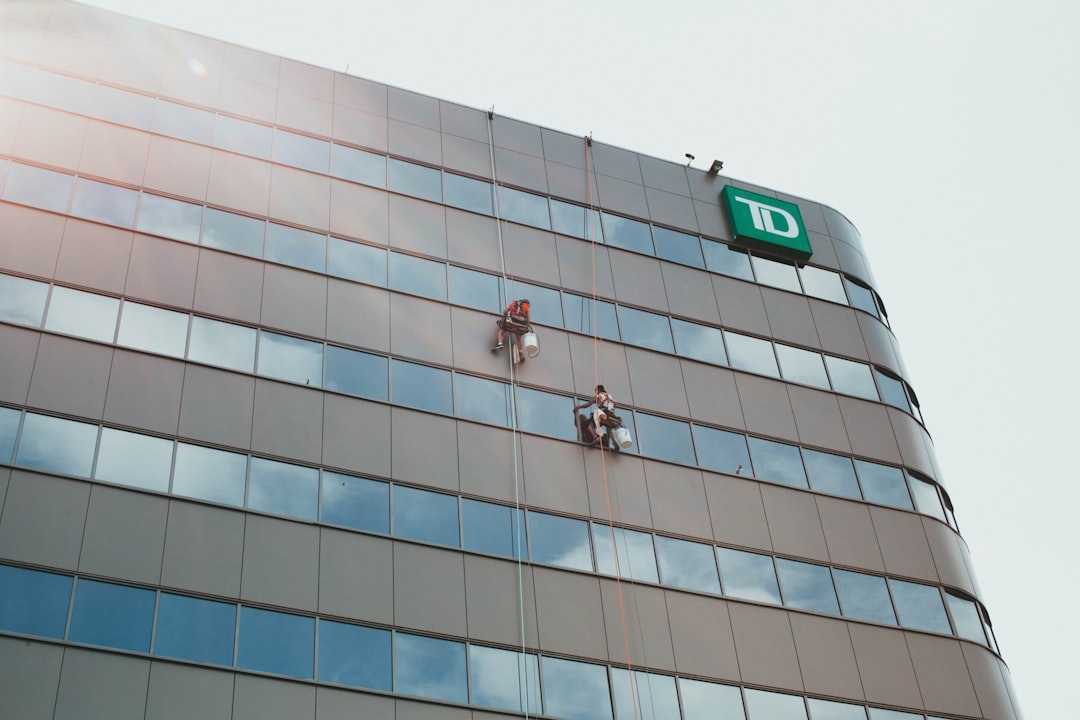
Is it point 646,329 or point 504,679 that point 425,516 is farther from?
point 646,329

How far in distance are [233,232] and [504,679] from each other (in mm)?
11085

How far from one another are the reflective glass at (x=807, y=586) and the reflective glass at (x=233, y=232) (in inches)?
521

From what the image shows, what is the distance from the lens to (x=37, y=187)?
78.1 ft

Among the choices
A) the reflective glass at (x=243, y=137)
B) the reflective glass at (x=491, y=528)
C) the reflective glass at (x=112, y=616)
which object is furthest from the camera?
the reflective glass at (x=243, y=137)

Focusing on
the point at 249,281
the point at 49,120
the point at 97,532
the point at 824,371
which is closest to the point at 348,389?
the point at 249,281

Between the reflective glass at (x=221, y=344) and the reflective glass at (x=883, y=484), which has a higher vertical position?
the reflective glass at (x=221, y=344)

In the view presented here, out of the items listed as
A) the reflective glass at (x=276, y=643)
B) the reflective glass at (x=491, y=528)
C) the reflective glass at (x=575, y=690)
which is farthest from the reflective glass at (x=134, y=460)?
the reflective glass at (x=575, y=690)

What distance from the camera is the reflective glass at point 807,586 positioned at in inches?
985

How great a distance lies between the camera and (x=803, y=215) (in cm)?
3344

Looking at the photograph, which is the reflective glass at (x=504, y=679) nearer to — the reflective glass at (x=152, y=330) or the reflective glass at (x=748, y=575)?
the reflective glass at (x=748, y=575)

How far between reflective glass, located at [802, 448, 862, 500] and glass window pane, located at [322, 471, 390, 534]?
10.4 meters

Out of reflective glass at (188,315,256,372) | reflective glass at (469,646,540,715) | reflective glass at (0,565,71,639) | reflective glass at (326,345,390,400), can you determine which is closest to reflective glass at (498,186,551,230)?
reflective glass at (326,345,390,400)

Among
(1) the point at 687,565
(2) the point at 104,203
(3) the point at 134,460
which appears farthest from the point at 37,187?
(1) the point at 687,565

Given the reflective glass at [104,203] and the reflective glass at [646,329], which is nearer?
the reflective glass at [104,203]
